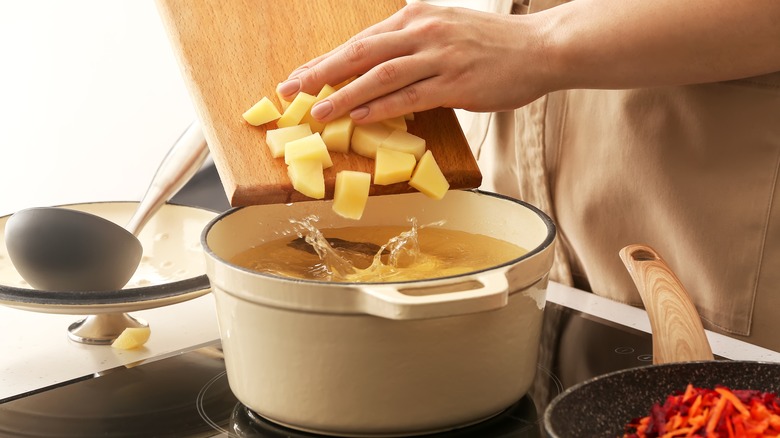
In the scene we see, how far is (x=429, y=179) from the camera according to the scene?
871 millimetres

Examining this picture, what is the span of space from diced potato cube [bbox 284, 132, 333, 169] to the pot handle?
0.21m

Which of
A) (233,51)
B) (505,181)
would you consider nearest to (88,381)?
(233,51)

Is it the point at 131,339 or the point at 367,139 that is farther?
the point at 131,339

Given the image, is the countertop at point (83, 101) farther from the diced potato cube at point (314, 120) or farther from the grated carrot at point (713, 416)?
the grated carrot at point (713, 416)

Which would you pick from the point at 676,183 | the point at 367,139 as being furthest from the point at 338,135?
the point at 676,183

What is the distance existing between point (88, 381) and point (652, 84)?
65 centimetres

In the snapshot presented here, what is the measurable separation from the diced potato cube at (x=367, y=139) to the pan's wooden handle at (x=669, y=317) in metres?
0.27

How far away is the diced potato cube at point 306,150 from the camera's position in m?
0.82

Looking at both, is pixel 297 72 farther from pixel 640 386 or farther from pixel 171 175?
pixel 640 386

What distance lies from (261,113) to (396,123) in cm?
14

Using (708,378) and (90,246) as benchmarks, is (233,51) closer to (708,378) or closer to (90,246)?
(90,246)

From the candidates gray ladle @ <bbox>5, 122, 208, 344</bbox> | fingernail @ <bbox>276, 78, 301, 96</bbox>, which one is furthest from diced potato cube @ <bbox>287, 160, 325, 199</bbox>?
gray ladle @ <bbox>5, 122, 208, 344</bbox>

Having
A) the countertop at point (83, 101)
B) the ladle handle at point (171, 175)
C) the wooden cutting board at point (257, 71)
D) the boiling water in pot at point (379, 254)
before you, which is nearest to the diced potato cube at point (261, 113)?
the wooden cutting board at point (257, 71)

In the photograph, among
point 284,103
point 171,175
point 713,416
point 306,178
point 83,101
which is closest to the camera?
point 713,416
